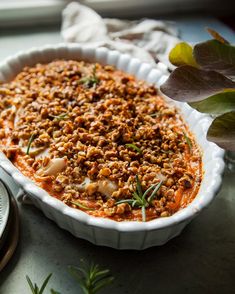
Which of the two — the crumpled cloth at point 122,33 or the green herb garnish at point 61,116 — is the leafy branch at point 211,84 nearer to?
the green herb garnish at point 61,116

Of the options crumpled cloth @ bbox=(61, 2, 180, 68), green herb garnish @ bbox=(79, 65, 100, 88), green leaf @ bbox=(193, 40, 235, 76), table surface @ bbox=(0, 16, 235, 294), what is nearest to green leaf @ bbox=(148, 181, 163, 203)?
table surface @ bbox=(0, 16, 235, 294)

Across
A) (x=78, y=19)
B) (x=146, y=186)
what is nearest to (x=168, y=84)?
(x=146, y=186)

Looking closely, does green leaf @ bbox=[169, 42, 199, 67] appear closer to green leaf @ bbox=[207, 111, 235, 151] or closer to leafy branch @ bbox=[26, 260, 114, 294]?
green leaf @ bbox=[207, 111, 235, 151]

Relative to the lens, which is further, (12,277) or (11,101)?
(11,101)

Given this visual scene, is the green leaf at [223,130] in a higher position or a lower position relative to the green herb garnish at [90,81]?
higher

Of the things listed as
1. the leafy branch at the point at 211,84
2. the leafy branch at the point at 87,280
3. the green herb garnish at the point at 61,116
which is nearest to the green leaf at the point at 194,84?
the leafy branch at the point at 211,84

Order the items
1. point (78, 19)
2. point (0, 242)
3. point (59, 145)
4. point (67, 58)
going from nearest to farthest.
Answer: point (0, 242), point (59, 145), point (67, 58), point (78, 19)

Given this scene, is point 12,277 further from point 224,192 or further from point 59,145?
point 224,192

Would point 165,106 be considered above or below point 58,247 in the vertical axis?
above
